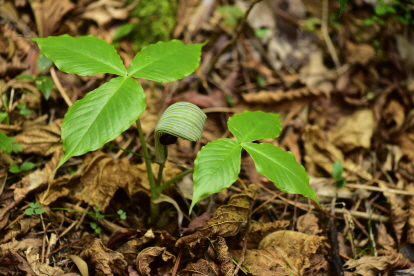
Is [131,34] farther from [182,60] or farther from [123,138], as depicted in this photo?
[182,60]

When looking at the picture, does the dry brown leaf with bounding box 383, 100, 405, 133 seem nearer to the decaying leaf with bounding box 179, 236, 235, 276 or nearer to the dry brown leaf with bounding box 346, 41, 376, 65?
the dry brown leaf with bounding box 346, 41, 376, 65

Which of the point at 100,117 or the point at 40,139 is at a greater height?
the point at 100,117

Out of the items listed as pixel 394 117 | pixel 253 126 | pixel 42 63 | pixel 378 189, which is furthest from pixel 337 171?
pixel 42 63

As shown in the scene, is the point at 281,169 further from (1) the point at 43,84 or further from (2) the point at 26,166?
(1) the point at 43,84

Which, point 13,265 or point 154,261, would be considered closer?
point 13,265

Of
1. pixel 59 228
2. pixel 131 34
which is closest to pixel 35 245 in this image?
pixel 59 228

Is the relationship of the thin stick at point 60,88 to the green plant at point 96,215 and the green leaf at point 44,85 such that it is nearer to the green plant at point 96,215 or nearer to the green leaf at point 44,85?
the green leaf at point 44,85

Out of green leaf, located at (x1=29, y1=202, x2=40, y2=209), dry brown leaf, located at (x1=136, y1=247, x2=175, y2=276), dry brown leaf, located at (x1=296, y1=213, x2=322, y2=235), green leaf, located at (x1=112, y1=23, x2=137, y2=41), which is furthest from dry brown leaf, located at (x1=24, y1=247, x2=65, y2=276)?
green leaf, located at (x1=112, y1=23, x2=137, y2=41)
